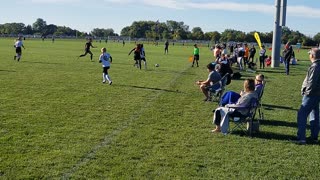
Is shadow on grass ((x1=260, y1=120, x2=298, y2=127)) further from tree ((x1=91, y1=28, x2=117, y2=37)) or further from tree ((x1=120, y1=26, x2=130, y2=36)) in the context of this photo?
tree ((x1=91, y1=28, x2=117, y2=37))

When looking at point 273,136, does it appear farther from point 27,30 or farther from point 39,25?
point 39,25

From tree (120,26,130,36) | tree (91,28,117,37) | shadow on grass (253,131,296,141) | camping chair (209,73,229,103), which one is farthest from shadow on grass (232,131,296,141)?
tree (91,28,117,37)

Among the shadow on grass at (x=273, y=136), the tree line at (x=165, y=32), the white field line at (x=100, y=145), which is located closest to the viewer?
the white field line at (x=100, y=145)

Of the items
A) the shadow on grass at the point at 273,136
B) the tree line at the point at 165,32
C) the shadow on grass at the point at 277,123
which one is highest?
the tree line at the point at 165,32

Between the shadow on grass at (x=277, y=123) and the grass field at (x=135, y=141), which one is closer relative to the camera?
the grass field at (x=135, y=141)

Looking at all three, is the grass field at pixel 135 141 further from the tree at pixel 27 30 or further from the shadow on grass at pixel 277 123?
the tree at pixel 27 30

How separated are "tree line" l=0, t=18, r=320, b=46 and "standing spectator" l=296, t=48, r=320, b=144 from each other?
111m

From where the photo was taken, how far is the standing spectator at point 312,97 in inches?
300

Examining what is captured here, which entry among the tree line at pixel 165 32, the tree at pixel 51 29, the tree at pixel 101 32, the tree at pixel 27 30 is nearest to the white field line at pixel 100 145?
the tree line at pixel 165 32

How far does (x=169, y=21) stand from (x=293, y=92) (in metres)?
162

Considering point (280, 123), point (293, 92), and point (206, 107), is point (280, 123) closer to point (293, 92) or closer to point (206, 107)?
point (206, 107)

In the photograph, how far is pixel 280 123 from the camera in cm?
991

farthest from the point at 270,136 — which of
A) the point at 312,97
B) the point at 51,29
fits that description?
the point at 51,29

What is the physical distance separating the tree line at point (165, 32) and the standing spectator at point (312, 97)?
364 ft
